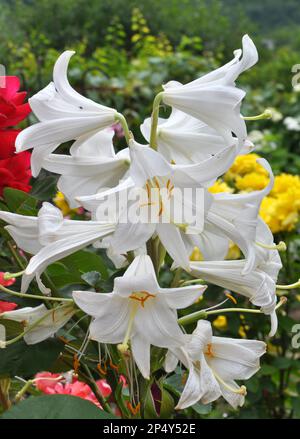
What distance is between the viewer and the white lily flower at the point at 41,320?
2.38 ft

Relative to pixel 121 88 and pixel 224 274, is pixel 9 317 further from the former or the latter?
pixel 121 88

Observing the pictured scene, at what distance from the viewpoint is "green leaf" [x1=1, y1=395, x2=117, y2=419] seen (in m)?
0.58

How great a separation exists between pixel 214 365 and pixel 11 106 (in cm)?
38

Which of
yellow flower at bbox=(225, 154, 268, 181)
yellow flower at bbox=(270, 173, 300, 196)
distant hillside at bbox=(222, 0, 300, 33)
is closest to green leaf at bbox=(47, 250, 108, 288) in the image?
yellow flower at bbox=(270, 173, 300, 196)

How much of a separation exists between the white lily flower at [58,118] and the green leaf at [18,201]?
0.23ft

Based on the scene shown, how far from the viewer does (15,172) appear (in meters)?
0.84

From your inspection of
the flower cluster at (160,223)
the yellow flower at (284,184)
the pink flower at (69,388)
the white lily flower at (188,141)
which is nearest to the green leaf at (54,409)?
the flower cluster at (160,223)

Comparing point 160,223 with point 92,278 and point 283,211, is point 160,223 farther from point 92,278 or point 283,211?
point 283,211

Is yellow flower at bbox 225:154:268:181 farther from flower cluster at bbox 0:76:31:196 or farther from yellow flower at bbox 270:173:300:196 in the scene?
flower cluster at bbox 0:76:31:196

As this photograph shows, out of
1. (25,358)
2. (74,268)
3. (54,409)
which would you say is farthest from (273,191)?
(54,409)

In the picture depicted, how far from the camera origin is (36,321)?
2.39 feet

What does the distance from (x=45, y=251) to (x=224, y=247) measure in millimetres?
200

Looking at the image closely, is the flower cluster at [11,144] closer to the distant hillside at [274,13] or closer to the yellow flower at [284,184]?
the yellow flower at [284,184]

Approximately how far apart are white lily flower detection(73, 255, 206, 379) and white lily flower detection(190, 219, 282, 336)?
0.26ft
